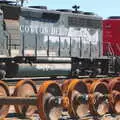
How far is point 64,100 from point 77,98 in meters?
0.68

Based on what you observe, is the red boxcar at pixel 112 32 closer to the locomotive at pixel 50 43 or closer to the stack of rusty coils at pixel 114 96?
the locomotive at pixel 50 43

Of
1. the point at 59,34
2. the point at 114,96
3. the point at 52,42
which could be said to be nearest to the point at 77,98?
the point at 114,96

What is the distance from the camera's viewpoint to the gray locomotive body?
60.2ft

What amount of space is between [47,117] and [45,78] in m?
13.6

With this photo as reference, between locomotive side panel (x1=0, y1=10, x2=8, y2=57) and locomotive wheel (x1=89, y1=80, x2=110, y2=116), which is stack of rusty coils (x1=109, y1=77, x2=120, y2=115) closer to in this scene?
locomotive wheel (x1=89, y1=80, x2=110, y2=116)

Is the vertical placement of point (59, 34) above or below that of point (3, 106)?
above

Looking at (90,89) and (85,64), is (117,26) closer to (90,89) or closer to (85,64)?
(85,64)

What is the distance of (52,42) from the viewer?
2044 centimetres

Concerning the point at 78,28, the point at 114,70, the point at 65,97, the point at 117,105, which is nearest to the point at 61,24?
the point at 78,28

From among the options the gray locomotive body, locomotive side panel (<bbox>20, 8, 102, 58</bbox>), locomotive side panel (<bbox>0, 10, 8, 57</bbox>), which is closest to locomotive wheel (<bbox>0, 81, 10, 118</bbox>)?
locomotive side panel (<bbox>0, 10, 8, 57</bbox>)

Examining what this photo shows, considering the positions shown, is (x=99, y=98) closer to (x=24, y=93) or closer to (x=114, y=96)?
(x=114, y=96)

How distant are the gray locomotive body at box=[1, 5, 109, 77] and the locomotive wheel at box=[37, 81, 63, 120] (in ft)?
32.7

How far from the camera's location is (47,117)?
783cm

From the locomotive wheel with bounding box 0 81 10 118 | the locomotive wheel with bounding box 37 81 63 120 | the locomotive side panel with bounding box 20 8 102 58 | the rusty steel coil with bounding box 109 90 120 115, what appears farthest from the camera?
the locomotive side panel with bounding box 20 8 102 58
